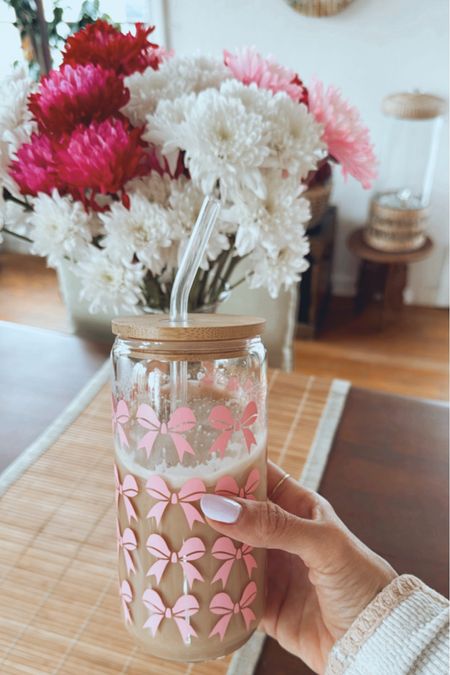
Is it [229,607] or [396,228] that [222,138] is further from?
[396,228]

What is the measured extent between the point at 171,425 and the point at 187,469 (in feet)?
0.10

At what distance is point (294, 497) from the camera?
51 cm

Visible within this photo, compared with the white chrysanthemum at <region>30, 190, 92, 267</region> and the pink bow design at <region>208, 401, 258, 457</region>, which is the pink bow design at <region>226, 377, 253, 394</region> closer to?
the pink bow design at <region>208, 401, 258, 457</region>

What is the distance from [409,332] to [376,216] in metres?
0.46

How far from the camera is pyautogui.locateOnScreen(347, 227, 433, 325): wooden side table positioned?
196cm

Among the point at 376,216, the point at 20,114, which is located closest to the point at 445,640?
the point at 20,114

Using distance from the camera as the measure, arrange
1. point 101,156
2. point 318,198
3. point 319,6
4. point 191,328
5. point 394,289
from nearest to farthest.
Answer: point 191,328
point 101,156
point 319,6
point 318,198
point 394,289

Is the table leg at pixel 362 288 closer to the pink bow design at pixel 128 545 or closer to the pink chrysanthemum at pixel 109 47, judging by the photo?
the pink chrysanthemum at pixel 109 47

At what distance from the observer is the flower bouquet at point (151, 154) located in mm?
457

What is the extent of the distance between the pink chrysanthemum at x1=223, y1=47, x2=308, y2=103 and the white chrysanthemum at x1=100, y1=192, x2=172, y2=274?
16 cm

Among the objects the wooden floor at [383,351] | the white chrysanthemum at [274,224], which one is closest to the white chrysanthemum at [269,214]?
the white chrysanthemum at [274,224]

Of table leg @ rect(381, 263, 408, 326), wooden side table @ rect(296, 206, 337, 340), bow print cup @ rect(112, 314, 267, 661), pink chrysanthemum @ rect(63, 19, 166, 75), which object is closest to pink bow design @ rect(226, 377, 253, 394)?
bow print cup @ rect(112, 314, 267, 661)

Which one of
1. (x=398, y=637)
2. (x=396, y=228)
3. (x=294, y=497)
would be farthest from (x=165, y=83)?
(x=396, y=228)

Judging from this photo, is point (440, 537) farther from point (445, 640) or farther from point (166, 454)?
point (166, 454)
